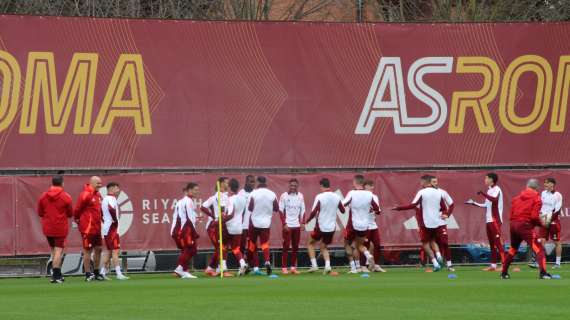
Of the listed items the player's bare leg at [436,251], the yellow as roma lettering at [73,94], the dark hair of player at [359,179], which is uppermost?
the yellow as roma lettering at [73,94]

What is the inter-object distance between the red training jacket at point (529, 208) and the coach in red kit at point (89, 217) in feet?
27.6

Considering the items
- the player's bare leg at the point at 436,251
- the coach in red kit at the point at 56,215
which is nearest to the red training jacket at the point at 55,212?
the coach in red kit at the point at 56,215

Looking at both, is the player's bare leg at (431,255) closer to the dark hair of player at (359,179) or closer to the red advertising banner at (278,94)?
the dark hair of player at (359,179)

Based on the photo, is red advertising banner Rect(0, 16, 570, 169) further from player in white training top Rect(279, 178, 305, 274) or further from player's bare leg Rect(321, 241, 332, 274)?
player's bare leg Rect(321, 241, 332, 274)

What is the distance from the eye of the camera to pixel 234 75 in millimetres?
31875

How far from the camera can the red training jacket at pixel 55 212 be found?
25391mm

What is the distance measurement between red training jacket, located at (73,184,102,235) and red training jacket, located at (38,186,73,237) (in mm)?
388

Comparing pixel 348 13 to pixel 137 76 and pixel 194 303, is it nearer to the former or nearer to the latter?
pixel 137 76

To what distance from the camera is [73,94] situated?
30875 mm

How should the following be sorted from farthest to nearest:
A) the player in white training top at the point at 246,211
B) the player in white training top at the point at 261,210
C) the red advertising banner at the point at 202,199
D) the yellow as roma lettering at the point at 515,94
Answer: the yellow as roma lettering at the point at 515,94 < the red advertising banner at the point at 202,199 < the player in white training top at the point at 246,211 < the player in white training top at the point at 261,210

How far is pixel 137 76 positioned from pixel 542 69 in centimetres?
1066

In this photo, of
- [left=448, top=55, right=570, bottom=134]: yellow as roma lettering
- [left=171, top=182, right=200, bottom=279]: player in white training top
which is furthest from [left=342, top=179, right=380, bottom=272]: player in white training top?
[left=448, top=55, right=570, bottom=134]: yellow as roma lettering

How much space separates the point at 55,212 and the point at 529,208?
923 centimetres

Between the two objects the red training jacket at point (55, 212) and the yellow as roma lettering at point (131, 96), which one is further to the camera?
the yellow as roma lettering at point (131, 96)
